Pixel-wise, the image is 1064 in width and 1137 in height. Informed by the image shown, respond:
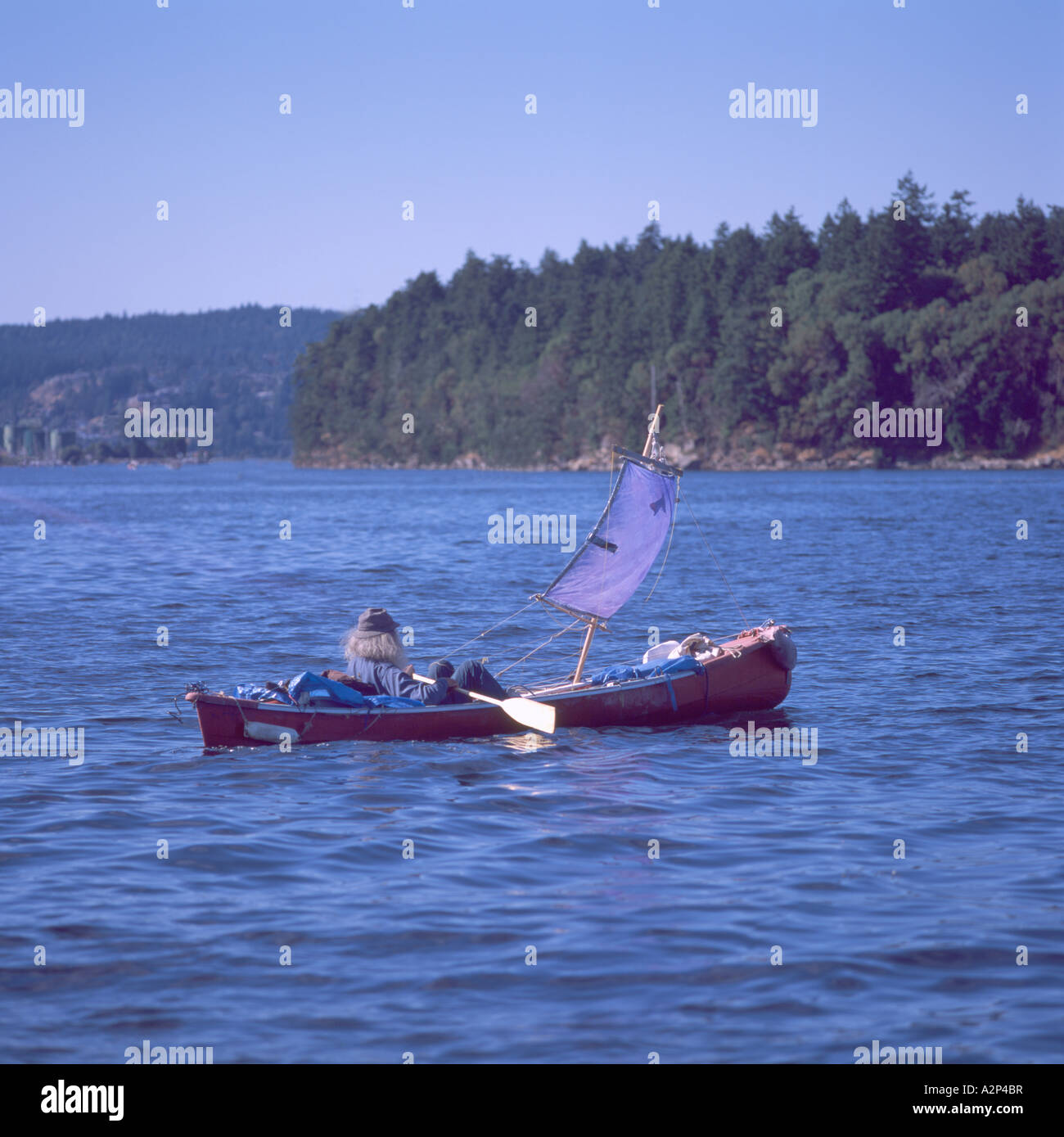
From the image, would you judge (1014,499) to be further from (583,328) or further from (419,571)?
(583,328)

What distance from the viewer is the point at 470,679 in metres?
16.1

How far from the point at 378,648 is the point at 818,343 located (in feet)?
391

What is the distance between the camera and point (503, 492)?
342 ft

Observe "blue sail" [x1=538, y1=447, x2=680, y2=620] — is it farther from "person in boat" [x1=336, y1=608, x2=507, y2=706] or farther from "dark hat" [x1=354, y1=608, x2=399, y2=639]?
"dark hat" [x1=354, y1=608, x2=399, y2=639]

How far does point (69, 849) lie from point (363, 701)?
4180 mm

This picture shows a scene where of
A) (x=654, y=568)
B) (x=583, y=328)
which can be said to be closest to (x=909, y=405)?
(x=583, y=328)

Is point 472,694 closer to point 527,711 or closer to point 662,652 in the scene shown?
point 527,711

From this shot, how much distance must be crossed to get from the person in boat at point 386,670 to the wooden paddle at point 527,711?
0.14 meters

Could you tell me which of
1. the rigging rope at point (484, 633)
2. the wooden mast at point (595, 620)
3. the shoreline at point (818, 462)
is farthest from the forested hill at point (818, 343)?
the wooden mast at point (595, 620)

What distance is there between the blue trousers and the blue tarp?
1504 millimetres

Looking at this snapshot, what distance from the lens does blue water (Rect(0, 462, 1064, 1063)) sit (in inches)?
328

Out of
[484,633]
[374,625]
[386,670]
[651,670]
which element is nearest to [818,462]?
[484,633]

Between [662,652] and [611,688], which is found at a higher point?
Answer: [662,652]

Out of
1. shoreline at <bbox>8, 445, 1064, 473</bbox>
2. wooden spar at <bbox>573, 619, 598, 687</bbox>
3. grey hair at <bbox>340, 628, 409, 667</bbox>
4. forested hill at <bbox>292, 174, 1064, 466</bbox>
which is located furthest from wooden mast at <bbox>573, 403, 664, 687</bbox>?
forested hill at <bbox>292, 174, 1064, 466</bbox>
